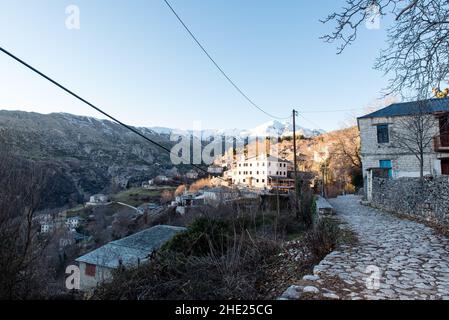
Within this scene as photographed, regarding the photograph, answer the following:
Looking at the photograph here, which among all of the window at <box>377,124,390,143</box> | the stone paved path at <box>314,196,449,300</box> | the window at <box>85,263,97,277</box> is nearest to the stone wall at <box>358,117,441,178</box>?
the window at <box>377,124,390,143</box>

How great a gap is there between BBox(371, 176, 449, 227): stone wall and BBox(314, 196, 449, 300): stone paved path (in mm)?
1069

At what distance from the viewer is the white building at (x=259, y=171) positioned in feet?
156

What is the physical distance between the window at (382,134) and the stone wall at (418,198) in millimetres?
7514

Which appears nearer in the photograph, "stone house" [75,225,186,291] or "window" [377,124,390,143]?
"stone house" [75,225,186,291]

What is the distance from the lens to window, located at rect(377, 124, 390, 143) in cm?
1774

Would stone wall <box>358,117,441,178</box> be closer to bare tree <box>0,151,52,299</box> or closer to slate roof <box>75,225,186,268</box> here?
slate roof <box>75,225,186,268</box>

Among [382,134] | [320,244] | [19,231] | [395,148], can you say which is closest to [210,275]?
[320,244]

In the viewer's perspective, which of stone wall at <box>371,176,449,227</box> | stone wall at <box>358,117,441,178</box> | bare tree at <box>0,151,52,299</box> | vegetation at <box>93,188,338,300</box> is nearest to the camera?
vegetation at <box>93,188,338,300</box>

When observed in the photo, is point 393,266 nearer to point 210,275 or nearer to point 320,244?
point 320,244

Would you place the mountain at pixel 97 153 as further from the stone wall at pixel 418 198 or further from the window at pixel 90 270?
the stone wall at pixel 418 198
